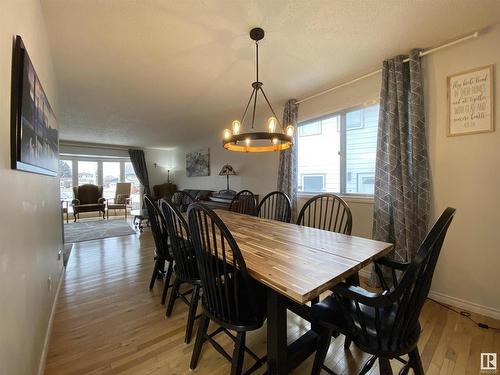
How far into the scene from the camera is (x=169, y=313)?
74.5 inches

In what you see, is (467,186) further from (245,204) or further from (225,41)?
(225,41)

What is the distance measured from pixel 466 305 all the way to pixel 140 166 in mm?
7897

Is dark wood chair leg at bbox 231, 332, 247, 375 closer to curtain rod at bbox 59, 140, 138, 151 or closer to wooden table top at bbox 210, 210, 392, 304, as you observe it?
wooden table top at bbox 210, 210, 392, 304

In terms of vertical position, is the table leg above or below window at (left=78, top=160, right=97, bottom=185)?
below

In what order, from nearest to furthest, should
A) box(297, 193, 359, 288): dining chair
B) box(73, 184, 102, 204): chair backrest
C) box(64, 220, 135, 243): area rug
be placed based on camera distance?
box(297, 193, 359, 288): dining chair, box(64, 220, 135, 243): area rug, box(73, 184, 102, 204): chair backrest

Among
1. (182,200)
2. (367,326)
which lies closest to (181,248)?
(367,326)

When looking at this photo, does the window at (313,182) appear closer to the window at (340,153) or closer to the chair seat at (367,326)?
the window at (340,153)

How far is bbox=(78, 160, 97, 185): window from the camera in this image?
7.04 metres

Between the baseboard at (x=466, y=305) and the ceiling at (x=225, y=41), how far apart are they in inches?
90.8

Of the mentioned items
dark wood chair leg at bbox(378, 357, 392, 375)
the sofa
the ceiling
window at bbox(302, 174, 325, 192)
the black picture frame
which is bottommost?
dark wood chair leg at bbox(378, 357, 392, 375)

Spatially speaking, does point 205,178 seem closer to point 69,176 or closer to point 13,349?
point 69,176

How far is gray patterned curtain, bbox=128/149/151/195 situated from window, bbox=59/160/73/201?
1.81 meters

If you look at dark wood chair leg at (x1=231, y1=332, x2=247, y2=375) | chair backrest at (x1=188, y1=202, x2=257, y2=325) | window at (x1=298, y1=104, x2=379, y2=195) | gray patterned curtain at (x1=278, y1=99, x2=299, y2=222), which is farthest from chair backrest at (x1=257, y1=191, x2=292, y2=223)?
dark wood chair leg at (x1=231, y1=332, x2=247, y2=375)

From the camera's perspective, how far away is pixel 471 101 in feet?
6.16
